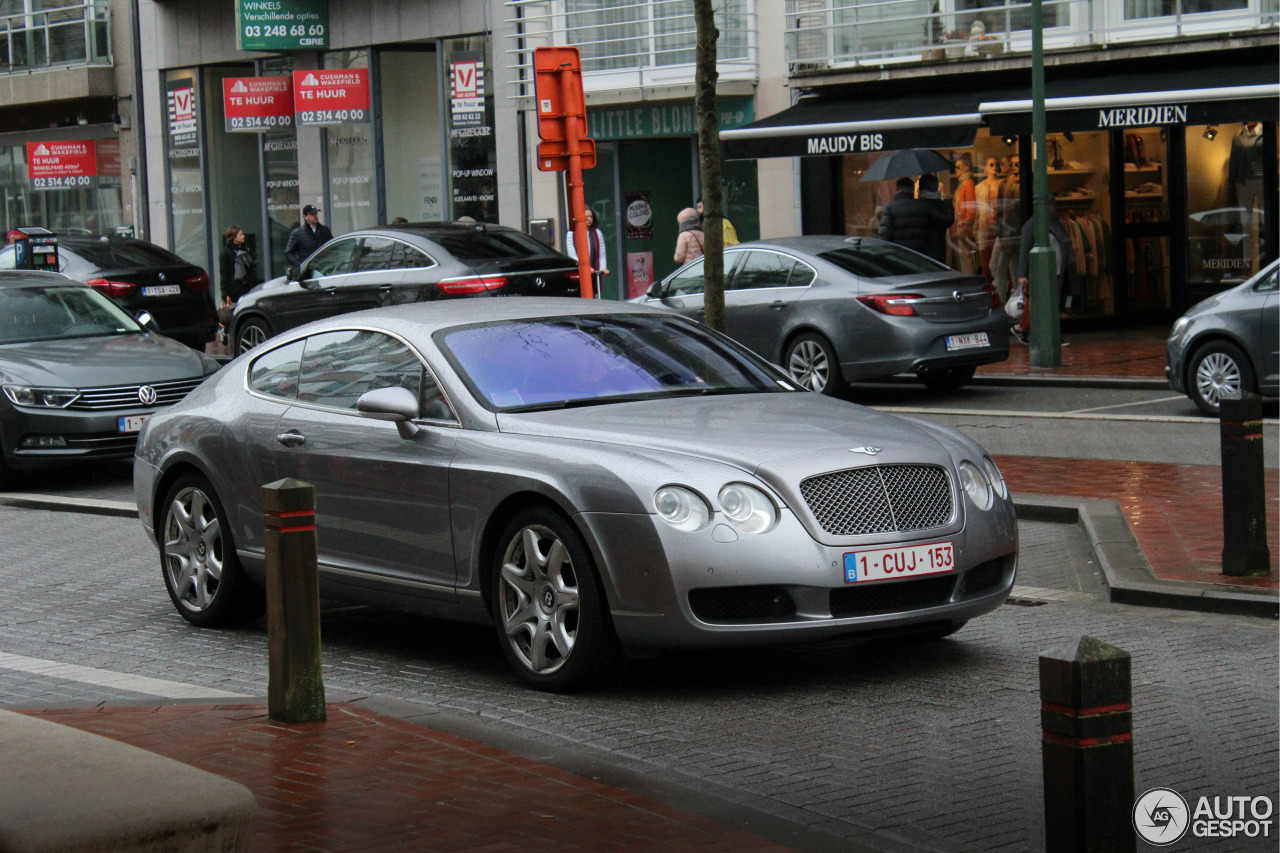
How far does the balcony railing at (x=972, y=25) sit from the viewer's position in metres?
22.2

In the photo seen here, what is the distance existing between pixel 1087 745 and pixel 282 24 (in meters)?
29.9

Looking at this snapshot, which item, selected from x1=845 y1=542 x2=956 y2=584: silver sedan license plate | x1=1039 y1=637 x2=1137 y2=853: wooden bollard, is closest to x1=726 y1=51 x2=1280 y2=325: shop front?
x1=845 y1=542 x2=956 y2=584: silver sedan license plate

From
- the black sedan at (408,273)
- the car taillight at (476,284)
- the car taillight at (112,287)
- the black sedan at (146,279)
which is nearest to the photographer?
the car taillight at (476,284)

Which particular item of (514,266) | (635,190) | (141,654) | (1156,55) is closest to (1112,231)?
(1156,55)

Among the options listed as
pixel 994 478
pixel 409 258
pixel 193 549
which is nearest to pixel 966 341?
pixel 409 258

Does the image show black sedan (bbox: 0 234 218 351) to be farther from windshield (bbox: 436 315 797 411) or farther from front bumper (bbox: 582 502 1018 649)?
front bumper (bbox: 582 502 1018 649)

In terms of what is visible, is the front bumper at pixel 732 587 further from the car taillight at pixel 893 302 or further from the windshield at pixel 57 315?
→ the car taillight at pixel 893 302

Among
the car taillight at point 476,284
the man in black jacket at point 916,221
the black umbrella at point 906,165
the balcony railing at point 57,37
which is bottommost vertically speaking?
the car taillight at point 476,284

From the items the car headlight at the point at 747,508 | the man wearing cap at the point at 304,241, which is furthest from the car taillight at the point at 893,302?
the man wearing cap at the point at 304,241

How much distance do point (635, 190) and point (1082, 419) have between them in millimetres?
14289

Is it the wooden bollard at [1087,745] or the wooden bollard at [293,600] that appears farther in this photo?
the wooden bollard at [293,600]

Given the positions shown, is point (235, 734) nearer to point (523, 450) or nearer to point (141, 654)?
point (523, 450)

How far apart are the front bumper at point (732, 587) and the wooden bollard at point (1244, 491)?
2487 mm

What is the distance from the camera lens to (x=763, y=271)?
18.0 m
